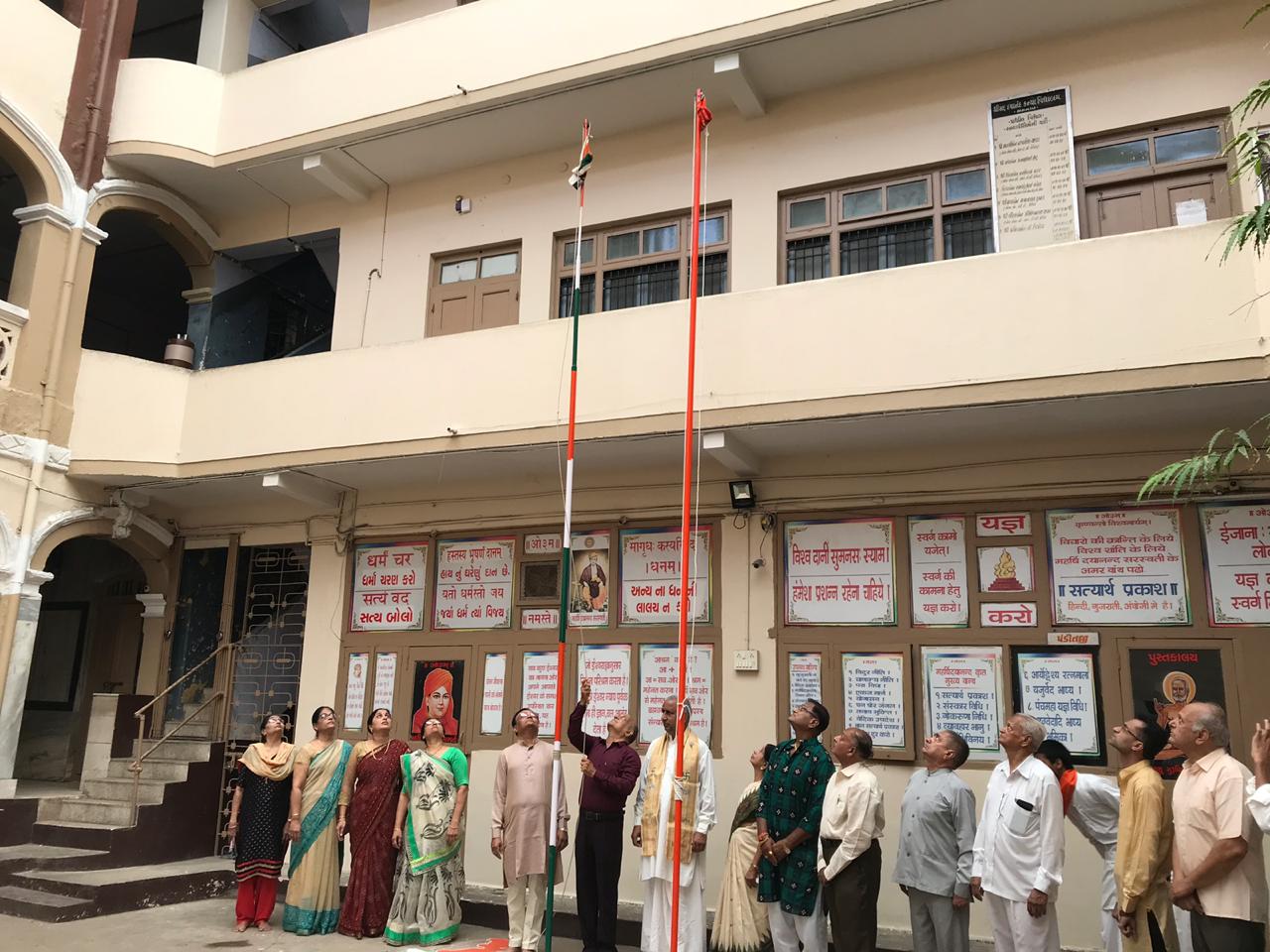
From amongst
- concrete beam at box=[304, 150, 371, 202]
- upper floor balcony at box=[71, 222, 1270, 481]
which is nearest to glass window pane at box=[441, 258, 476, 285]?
upper floor balcony at box=[71, 222, 1270, 481]

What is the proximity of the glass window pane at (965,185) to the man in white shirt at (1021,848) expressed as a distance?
4148 millimetres

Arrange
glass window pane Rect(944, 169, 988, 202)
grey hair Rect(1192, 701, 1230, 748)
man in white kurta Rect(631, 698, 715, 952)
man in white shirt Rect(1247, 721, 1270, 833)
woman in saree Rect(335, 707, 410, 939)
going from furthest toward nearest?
glass window pane Rect(944, 169, 988, 202) → woman in saree Rect(335, 707, 410, 939) → man in white kurta Rect(631, 698, 715, 952) → grey hair Rect(1192, 701, 1230, 748) → man in white shirt Rect(1247, 721, 1270, 833)

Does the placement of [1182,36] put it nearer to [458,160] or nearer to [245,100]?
[458,160]

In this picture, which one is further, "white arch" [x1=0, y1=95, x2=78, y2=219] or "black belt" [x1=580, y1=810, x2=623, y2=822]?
Answer: "white arch" [x1=0, y1=95, x2=78, y2=219]

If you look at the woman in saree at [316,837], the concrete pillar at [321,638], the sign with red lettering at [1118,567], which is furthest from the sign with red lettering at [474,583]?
the sign with red lettering at [1118,567]

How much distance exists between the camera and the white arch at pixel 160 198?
10398 millimetres

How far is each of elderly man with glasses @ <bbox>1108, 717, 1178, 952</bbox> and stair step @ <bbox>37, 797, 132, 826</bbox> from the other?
26.4 ft

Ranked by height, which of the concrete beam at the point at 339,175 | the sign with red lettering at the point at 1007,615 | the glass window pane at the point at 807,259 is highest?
the concrete beam at the point at 339,175

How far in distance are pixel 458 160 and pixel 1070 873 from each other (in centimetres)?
798

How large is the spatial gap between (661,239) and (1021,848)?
5720 millimetres

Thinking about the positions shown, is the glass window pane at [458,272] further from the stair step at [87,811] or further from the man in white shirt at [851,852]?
the man in white shirt at [851,852]

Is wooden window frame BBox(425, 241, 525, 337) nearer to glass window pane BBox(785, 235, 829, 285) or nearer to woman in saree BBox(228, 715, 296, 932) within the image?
glass window pane BBox(785, 235, 829, 285)

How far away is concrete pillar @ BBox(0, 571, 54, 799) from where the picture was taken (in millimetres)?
9344

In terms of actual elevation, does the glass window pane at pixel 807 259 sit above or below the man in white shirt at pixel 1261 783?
above
